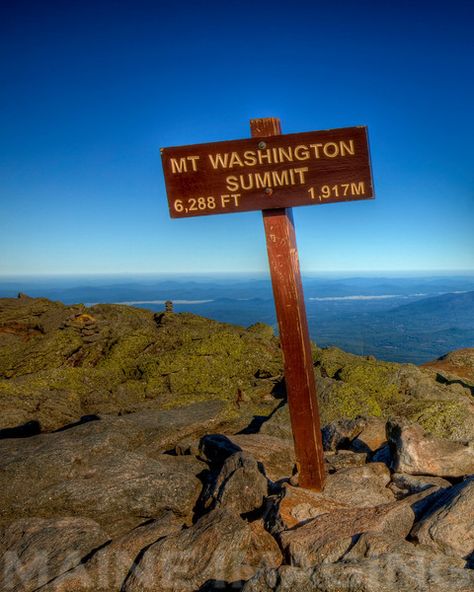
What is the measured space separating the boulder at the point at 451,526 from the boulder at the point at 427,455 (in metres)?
1.99

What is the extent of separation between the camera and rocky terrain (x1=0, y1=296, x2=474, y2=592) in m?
5.93

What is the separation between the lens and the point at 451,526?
20.9 ft

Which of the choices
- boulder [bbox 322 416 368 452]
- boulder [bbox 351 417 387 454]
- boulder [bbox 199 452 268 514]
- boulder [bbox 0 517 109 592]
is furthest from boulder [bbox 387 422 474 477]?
boulder [bbox 0 517 109 592]

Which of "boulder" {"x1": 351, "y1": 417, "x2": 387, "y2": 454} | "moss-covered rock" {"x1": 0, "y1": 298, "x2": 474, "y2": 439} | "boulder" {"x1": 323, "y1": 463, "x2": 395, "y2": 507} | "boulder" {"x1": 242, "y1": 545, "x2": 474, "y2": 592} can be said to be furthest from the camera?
"moss-covered rock" {"x1": 0, "y1": 298, "x2": 474, "y2": 439}

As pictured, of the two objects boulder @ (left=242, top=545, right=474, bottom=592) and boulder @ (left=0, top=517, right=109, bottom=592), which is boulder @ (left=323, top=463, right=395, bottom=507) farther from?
boulder @ (left=0, top=517, right=109, bottom=592)

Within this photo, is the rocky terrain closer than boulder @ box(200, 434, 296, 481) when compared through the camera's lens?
Yes

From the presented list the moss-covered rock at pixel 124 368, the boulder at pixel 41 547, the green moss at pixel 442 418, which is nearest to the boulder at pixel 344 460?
the green moss at pixel 442 418

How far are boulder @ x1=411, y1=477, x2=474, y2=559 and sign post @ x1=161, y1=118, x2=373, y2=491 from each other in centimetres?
189

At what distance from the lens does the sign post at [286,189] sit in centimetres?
739

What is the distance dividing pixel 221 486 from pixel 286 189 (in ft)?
16.2

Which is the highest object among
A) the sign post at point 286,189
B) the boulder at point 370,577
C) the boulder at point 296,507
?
the sign post at point 286,189

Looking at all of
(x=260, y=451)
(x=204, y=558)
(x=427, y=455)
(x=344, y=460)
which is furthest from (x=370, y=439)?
(x=204, y=558)

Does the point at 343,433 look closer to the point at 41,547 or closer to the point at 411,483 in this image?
the point at 411,483

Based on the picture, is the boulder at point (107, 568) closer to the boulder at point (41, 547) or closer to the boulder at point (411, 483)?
the boulder at point (41, 547)
